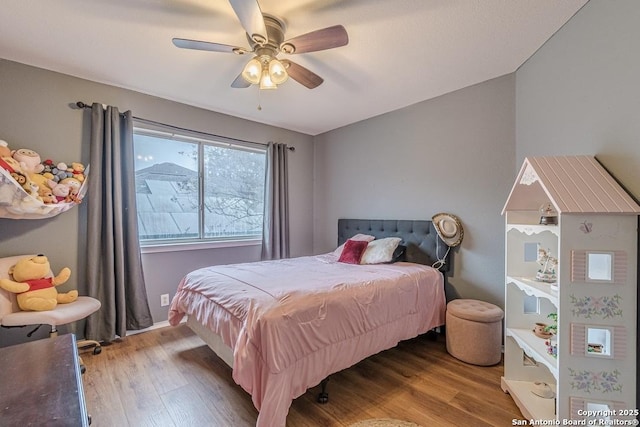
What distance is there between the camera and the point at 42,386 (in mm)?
736

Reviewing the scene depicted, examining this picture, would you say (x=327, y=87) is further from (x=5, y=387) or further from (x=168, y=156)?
(x=5, y=387)

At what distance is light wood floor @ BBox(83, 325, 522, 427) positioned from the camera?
169 centimetres

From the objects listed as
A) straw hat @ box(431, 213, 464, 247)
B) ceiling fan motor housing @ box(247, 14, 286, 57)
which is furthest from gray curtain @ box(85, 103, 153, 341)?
straw hat @ box(431, 213, 464, 247)

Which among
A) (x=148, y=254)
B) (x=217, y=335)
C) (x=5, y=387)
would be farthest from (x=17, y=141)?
(x=5, y=387)

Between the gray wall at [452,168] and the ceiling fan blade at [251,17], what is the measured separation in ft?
6.80

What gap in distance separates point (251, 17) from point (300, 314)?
5.55ft

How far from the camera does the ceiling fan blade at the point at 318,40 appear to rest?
1569mm

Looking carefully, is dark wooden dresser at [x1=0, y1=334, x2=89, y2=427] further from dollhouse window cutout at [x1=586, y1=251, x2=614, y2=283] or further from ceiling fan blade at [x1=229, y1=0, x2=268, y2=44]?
dollhouse window cutout at [x1=586, y1=251, x2=614, y2=283]

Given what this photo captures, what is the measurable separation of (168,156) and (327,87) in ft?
6.54

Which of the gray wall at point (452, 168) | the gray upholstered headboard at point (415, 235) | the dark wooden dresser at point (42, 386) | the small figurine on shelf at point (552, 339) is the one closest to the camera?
the dark wooden dresser at point (42, 386)

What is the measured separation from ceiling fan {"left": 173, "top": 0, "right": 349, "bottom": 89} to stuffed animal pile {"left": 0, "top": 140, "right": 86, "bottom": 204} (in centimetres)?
160

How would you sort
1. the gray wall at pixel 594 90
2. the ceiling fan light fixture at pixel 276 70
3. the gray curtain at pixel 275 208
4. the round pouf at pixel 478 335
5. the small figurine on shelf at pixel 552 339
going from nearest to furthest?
the gray wall at pixel 594 90
the small figurine on shelf at pixel 552 339
the ceiling fan light fixture at pixel 276 70
the round pouf at pixel 478 335
the gray curtain at pixel 275 208

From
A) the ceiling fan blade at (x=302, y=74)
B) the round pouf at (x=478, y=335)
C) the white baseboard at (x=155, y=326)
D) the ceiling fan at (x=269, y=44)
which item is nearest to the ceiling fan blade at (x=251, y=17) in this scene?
the ceiling fan at (x=269, y=44)

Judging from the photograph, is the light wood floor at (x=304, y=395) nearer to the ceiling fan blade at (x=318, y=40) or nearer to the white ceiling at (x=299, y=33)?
the ceiling fan blade at (x=318, y=40)
